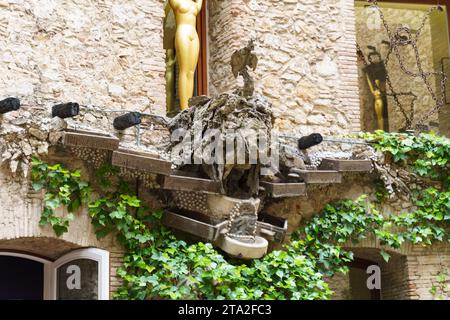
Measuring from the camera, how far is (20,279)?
8.05 m

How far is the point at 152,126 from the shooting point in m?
8.09

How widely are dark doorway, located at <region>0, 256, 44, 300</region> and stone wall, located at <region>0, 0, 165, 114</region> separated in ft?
5.18

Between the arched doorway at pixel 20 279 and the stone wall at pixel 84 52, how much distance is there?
153 centimetres

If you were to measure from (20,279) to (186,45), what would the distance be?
2.72 metres

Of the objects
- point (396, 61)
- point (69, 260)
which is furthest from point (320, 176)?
point (396, 61)

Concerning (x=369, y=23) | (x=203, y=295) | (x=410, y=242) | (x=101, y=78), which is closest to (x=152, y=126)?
(x=101, y=78)

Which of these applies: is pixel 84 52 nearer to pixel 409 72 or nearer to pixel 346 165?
pixel 346 165

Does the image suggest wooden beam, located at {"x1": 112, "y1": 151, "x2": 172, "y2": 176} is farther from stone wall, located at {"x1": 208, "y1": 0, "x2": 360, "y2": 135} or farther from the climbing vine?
stone wall, located at {"x1": 208, "y1": 0, "x2": 360, "y2": 135}

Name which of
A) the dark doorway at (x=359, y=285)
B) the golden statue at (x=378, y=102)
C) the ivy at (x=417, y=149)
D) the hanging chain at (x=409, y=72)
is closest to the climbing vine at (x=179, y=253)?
the ivy at (x=417, y=149)

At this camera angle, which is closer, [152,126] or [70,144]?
[70,144]

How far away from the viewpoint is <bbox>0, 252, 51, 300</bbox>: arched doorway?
8031 mm

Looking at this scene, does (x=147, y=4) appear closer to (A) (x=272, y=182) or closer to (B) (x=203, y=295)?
(A) (x=272, y=182)

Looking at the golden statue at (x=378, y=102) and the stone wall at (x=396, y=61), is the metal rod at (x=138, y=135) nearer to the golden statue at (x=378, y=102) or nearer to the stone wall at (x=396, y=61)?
the golden statue at (x=378, y=102)

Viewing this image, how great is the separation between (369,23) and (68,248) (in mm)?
6671
